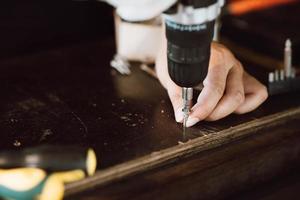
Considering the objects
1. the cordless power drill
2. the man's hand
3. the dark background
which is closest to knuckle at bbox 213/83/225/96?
the man's hand

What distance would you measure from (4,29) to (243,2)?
697 millimetres

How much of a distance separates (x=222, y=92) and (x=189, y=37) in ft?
0.62

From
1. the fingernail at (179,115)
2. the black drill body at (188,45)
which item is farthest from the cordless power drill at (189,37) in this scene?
the fingernail at (179,115)

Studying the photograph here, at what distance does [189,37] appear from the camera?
0.78 metres

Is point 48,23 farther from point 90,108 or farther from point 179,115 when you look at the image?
point 179,115

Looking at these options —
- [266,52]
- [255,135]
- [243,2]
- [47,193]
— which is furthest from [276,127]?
[243,2]

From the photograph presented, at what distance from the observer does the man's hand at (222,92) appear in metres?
0.93

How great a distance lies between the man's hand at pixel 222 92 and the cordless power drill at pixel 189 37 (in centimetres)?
10

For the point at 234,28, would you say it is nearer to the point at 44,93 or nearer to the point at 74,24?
the point at 74,24

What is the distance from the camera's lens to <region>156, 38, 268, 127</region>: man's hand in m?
0.93

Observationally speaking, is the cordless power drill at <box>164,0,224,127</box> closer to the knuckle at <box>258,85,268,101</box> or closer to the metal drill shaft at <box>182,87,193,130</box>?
the metal drill shaft at <box>182,87,193,130</box>

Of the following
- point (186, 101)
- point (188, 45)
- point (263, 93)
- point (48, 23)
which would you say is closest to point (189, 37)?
point (188, 45)

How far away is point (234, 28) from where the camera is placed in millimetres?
1546

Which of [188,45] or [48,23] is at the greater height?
[188,45]
